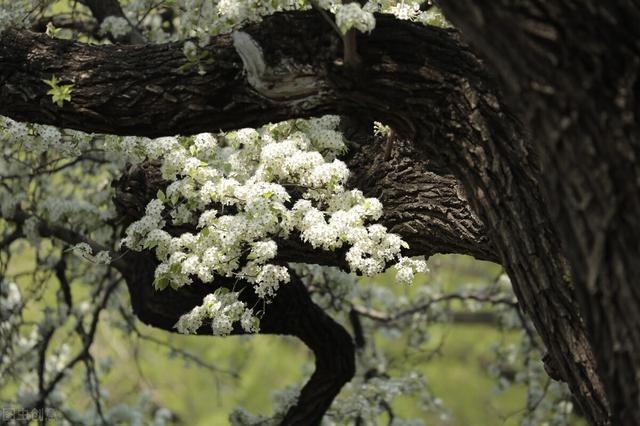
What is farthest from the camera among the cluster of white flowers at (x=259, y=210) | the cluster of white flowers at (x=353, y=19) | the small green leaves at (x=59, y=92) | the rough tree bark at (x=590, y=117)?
the cluster of white flowers at (x=259, y=210)

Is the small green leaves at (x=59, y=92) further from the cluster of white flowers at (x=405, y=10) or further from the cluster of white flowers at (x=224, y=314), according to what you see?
the cluster of white flowers at (x=405, y=10)

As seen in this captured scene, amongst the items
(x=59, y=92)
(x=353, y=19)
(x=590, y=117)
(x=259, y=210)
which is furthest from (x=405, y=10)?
(x=590, y=117)

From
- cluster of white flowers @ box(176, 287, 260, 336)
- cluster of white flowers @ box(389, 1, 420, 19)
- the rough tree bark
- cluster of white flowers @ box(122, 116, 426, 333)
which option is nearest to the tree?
the rough tree bark

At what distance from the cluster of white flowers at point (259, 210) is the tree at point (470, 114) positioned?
223 millimetres

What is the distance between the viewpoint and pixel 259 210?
4477 mm

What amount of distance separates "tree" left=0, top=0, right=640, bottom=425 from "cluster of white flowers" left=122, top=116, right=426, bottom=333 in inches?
8.8

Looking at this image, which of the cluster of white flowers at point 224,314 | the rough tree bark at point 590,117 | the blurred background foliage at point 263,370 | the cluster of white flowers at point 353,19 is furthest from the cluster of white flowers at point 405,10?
the blurred background foliage at point 263,370

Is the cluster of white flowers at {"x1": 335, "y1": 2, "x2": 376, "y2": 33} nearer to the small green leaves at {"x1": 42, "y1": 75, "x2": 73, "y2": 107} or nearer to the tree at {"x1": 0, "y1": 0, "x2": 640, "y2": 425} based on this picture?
the tree at {"x1": 0, "y1": 0, "x2": 640, "y2": 425}

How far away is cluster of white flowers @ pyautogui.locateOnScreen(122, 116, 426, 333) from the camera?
14.7 ft

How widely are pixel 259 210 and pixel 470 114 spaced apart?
121 centimetres

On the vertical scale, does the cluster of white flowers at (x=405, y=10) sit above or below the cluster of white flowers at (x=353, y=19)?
above

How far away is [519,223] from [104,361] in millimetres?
6430

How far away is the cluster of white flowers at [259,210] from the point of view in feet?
14.7

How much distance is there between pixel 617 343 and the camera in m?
2.91
